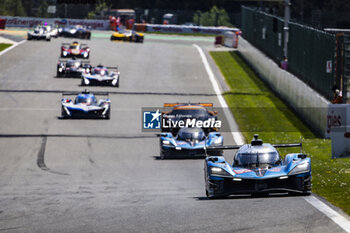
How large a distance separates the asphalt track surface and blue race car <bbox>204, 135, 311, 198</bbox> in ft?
1.02

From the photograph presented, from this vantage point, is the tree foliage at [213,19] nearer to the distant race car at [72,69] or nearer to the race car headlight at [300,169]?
the distant race car at [72,69]

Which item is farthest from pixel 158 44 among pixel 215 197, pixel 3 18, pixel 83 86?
pixel 215 197

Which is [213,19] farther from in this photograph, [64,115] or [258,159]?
[258,159]

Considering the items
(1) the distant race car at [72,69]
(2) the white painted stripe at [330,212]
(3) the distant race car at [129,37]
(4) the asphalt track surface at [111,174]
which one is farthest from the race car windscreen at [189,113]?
(3) the distant race car at [129,37]

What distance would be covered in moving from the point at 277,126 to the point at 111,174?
13.0m

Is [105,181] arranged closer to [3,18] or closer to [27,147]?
[27,147]

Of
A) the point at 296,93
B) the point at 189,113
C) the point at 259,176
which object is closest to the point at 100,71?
the point at 296,93

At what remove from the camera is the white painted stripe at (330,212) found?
14.4 metres

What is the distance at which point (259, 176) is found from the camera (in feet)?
57.7

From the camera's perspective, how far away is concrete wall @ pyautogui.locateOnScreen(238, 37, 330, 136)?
1332 inches

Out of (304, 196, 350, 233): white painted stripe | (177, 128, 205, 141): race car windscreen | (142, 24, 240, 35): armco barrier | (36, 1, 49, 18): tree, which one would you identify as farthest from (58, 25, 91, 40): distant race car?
(304, 196, 350, 233): white painted stripe

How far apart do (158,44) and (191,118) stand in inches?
2039

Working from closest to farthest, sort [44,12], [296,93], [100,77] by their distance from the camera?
1. [296,93]
2. [100,77]
3. [44,12]

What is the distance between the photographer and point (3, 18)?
99188mm
